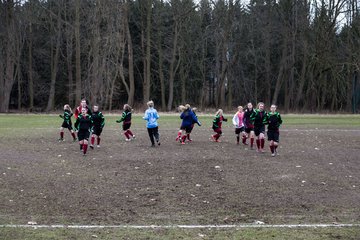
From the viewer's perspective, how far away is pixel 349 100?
52844 mm

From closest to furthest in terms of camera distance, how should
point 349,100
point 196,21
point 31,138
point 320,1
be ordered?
point 31,138 → point 320,1 → point 349,100 → point 196,21

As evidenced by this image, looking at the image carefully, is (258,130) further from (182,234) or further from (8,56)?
(8,56)

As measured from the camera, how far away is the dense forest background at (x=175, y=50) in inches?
1836

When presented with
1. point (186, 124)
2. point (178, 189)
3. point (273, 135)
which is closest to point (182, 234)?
point (178, 189)

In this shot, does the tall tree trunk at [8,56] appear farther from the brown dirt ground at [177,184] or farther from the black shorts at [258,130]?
the black shorts at [258,130]

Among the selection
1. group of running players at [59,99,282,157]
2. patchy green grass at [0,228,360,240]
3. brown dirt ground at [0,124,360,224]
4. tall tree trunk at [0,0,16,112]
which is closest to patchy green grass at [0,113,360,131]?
group of running players at [59,99,282,157]

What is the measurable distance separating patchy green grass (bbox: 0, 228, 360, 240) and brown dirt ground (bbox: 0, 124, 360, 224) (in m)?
0.71

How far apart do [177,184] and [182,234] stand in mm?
4040

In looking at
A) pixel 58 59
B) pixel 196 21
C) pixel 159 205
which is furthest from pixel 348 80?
pixel 159 205

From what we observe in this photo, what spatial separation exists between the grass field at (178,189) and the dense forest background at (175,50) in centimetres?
2947

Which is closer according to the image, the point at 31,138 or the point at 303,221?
the point at 303,221

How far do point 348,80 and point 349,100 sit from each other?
2.20m

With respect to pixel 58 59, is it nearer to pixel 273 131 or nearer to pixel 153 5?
pixel 153 5

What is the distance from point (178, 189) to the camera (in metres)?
11.2
